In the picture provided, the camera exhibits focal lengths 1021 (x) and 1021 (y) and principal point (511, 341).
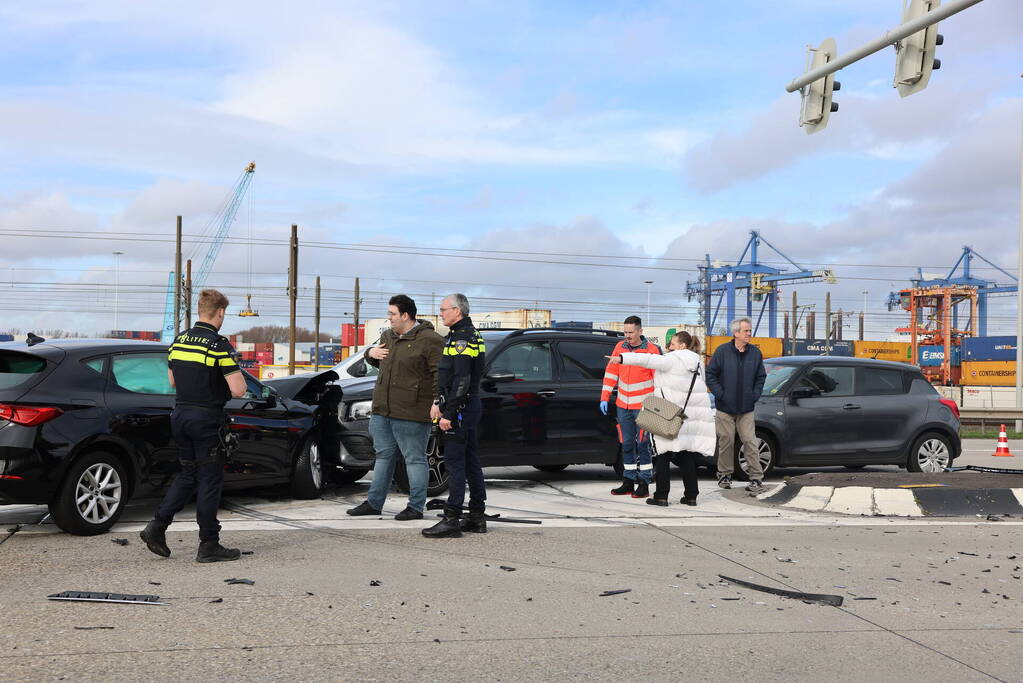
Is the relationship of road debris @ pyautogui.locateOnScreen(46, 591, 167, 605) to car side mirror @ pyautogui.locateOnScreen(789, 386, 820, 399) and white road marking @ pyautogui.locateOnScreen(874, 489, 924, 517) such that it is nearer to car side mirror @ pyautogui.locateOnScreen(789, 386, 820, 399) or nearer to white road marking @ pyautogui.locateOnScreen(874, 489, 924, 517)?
white road marking @ pyautogui.locateOnScreen(874, 489, 924, 517)

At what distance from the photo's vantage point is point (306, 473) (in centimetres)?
949

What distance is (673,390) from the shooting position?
31.1 feet

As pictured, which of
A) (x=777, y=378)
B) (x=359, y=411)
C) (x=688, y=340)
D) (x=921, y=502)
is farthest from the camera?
(x=777, y=378)

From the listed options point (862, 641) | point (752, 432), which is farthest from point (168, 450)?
point (752, 432)

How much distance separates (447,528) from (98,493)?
2.55m

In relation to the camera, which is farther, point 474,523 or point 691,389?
point 691,389

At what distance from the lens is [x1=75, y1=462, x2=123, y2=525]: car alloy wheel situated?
7309 millimetres

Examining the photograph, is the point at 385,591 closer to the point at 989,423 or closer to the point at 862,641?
the point at 862,641

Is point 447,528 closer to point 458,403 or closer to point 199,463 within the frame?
point 458,403

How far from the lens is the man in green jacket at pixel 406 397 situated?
800cm

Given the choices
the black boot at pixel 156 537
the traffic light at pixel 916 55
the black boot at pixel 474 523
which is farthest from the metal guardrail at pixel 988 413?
the black boot at pixel 156 537

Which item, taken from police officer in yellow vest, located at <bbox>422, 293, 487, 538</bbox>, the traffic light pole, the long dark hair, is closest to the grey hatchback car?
the long dark hair

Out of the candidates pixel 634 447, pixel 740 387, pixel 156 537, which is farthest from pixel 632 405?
pixel 156 537

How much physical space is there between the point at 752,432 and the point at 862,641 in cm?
600
